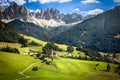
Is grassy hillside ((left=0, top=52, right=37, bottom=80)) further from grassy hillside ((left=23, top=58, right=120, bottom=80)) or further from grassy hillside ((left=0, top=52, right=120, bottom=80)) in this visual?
grassy hillside ((left=23, top=58, right=120, bottom=80))

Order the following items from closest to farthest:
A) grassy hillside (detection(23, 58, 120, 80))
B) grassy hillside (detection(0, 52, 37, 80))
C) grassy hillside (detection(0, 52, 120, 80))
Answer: grassy hillside (detection(0, 52, 37, 80))
grassy hillside (detection(0, 52, 120, 80))
grassy hillside (detection(23, 58, 120, 80))

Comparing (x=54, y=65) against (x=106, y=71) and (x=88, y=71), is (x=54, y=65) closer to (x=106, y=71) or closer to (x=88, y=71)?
(x=88, y=71)

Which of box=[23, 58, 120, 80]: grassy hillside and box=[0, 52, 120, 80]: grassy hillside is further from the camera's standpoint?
box=[23, 58, 120, 80]: grassy hillside

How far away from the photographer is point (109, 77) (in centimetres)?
12762

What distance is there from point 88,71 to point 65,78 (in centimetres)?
2558

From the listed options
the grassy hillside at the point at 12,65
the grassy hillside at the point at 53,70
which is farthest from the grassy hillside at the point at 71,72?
the grassy hillside at the point at 12,65

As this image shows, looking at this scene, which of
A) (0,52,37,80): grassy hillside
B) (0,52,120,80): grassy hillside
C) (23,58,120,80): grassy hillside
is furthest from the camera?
(23,58,120,80): grassy hillside

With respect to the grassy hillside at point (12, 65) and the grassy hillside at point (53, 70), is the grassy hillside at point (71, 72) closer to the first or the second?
the grassy hillside at point (53, 70)

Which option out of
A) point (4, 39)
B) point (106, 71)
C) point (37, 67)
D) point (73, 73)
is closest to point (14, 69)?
point (37, 67)

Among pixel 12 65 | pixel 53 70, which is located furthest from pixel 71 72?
pixel 12 65

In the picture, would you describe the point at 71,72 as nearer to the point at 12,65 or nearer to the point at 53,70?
the point at 53,70

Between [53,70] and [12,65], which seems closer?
[12,65]

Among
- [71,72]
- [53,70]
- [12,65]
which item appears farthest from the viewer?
[71,72]

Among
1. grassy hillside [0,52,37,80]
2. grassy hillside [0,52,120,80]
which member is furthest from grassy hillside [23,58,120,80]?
grassy hillside [0,52,37,80]
